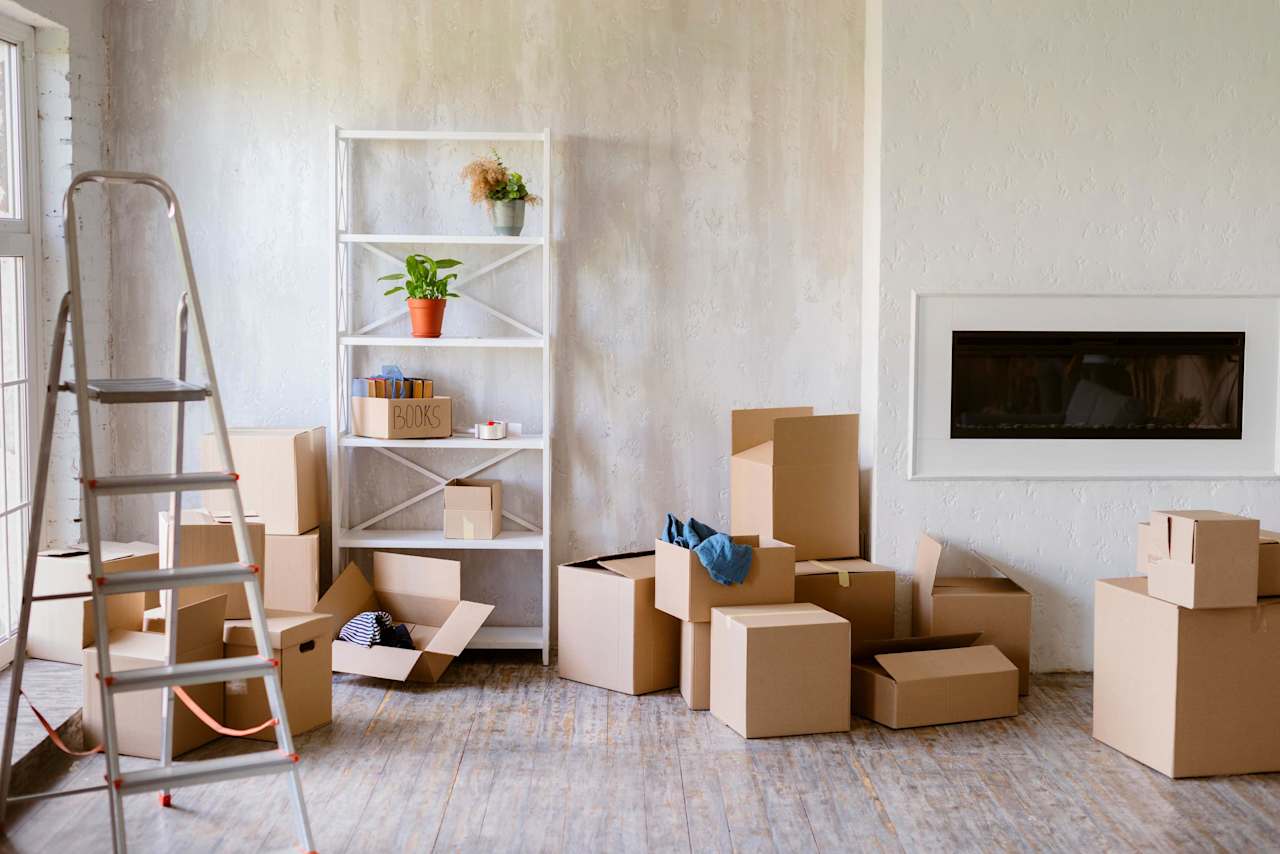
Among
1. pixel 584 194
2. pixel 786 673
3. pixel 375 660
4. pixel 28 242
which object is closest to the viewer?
pixel 786 673

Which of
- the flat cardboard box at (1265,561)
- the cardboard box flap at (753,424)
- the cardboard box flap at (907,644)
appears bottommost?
the cardboard box flap at (907,644)

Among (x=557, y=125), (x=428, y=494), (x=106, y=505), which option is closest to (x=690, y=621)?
(x=428, y=494)

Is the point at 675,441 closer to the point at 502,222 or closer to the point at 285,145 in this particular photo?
the point at 502,222

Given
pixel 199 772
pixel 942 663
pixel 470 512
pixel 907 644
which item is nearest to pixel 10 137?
pixel 470 512

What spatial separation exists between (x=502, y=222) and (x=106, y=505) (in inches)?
71.9

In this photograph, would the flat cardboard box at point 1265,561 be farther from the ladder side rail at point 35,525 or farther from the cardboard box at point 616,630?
the ladder side rail at point 35,525

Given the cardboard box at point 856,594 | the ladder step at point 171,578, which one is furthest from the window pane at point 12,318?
the cardboard box at point 856,594

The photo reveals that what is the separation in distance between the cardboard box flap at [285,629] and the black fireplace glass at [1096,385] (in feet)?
7.49

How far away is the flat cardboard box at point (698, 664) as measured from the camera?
3852 millimetres

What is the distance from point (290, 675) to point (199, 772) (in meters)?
1.12

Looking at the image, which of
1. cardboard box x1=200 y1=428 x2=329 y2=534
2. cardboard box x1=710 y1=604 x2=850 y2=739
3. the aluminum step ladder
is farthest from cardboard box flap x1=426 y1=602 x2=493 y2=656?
the aluminum step ladder

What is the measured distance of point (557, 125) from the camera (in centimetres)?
444

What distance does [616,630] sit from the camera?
4.04 m

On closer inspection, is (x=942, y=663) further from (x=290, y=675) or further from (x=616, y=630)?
(x=290, y=675)
